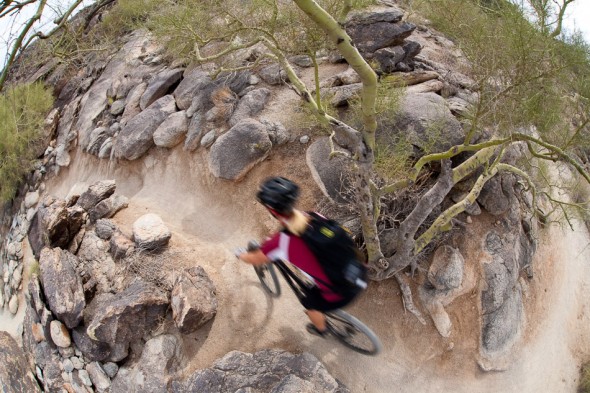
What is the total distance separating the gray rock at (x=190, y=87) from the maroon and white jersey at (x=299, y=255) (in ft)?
21.1

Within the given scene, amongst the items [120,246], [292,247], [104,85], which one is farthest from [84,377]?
[104,85]

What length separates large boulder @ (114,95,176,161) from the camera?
→ 9773mm

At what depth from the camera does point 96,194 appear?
9141 mm

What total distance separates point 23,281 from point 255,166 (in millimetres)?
7018

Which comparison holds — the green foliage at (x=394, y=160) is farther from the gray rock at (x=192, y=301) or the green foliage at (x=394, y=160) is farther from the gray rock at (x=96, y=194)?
the gray rock at (x=96, y=194)

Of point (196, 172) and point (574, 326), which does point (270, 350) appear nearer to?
point (196, 172)

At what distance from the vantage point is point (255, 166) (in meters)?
8.47

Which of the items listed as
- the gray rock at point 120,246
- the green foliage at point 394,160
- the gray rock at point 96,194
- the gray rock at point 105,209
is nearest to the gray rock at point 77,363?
the gray rock at point 120,246

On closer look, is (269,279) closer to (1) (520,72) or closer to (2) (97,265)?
(2) (97,265)

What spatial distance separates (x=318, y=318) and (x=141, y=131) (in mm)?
7068

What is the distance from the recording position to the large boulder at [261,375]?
5.78 metres

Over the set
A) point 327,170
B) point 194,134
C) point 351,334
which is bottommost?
point 351,334

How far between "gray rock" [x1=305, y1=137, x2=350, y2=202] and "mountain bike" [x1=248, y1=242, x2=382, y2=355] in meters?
2.11

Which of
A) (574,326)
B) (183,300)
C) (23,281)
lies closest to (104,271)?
(183,300)
